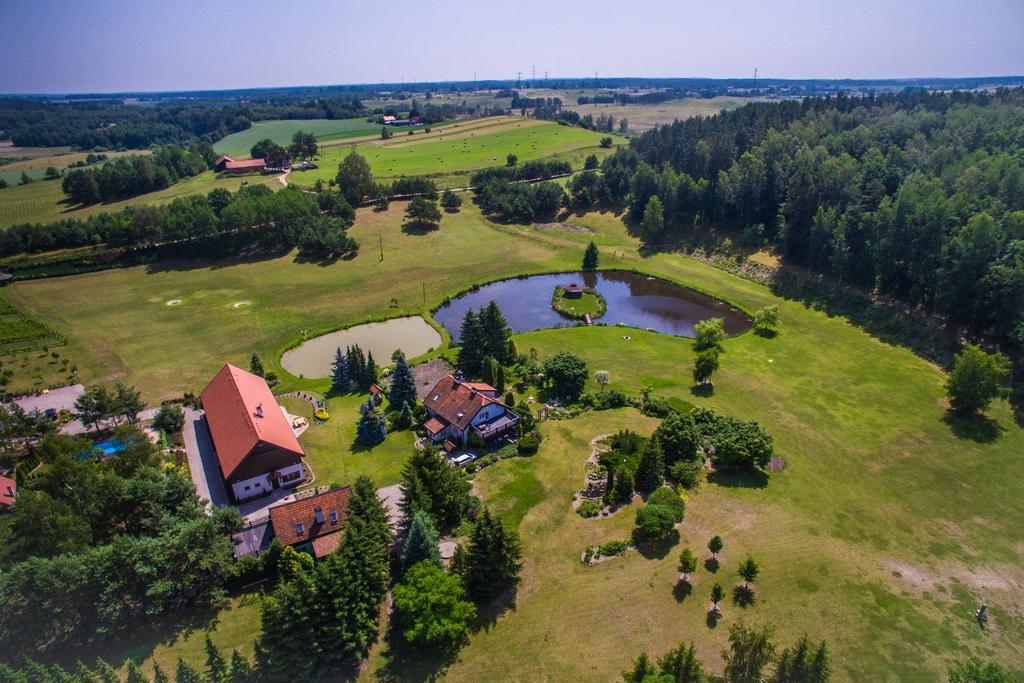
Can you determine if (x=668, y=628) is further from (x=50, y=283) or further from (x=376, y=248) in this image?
(x=50, y=283)

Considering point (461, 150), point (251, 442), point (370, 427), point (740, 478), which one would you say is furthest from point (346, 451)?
point (461, 150)

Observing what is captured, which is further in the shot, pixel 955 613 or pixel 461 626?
pixel 955 613

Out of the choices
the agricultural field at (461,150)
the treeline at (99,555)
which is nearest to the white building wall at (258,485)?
the treeline at (99,555)

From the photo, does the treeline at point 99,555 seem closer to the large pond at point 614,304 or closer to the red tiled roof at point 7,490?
the red tiled roof at point 7,490

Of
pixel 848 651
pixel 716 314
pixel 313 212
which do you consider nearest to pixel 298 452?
pixel 848 651

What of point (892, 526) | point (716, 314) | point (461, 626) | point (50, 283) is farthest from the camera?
point (50, 283)

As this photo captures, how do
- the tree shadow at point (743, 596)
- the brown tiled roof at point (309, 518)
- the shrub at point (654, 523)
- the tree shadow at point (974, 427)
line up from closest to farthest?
the tree shadow at point (743, 596), the brown tiled roof at point (309, 518), the shrub at point (654, 523), the tree shadow at point (974, 427)
